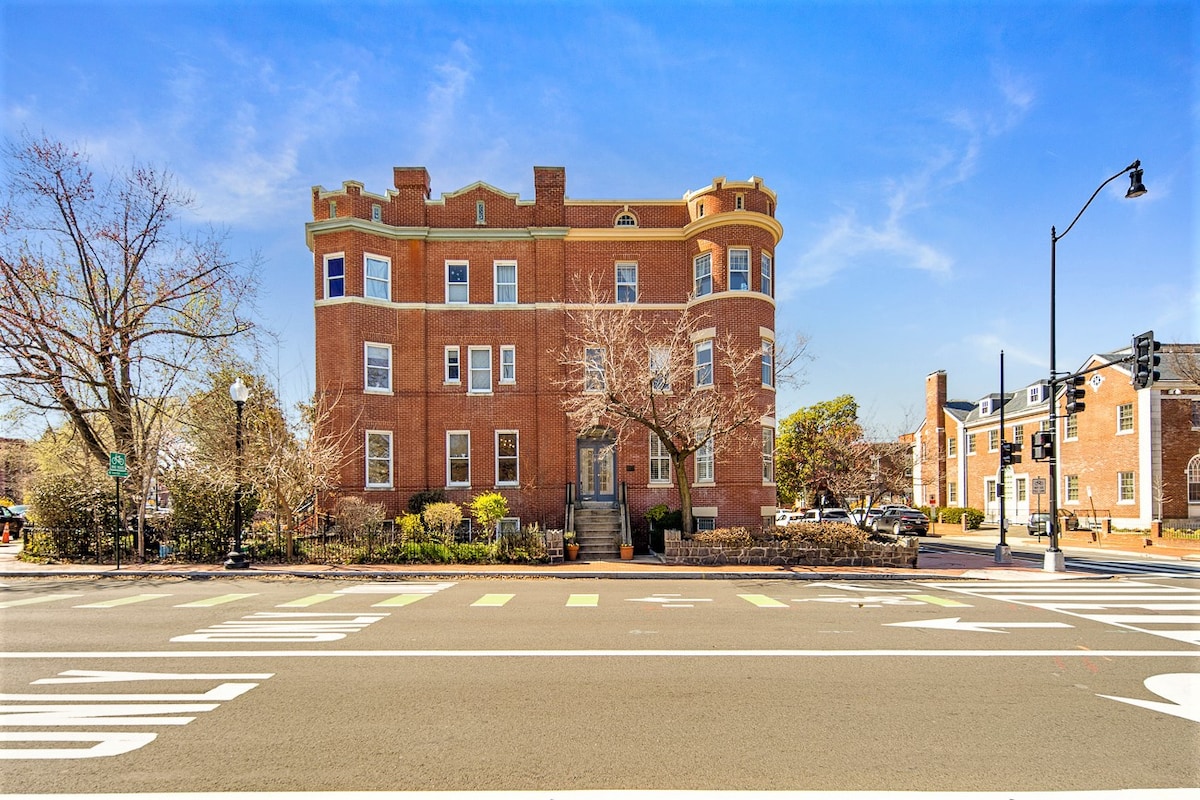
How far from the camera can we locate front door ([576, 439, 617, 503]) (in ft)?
82.5

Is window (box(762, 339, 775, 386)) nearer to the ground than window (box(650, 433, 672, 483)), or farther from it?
farther from it

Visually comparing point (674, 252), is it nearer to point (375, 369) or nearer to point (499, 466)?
point (499, 466)

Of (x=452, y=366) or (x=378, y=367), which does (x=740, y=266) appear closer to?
(x=452, y=366)

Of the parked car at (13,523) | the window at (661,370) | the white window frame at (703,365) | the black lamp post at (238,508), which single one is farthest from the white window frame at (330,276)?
A: the parked car at (13,523)

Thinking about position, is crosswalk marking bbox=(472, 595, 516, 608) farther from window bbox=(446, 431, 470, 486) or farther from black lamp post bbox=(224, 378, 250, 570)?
window bbox=(446, 431, 470, 486)

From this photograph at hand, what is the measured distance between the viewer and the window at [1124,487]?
35500 millimetres

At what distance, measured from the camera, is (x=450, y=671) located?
7.62 meters

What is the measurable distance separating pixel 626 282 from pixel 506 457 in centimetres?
835

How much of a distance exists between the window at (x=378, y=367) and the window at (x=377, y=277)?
1957 millimetres

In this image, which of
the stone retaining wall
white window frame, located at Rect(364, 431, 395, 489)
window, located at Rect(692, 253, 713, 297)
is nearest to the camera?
the stone retaining wall

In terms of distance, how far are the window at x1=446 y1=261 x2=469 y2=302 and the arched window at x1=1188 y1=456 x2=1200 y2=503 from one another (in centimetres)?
3831

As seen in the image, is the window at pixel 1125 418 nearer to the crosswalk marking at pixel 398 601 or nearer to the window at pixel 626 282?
the window at pixel 626 282

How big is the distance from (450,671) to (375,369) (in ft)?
61.9

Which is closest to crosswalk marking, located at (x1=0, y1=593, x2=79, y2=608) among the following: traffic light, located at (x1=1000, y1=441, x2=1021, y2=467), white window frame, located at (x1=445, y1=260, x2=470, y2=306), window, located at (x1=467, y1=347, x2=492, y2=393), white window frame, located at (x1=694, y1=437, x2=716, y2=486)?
window, located at (x1=467, y1=347, x2=492, y2=393)
